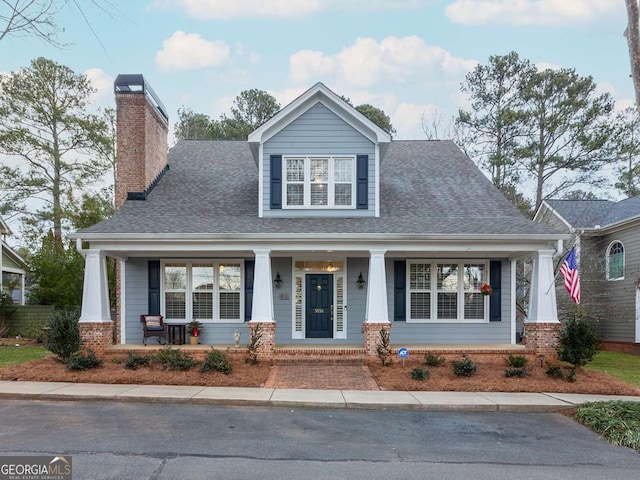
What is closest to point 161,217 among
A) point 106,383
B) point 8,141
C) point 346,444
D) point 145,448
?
point 106,383

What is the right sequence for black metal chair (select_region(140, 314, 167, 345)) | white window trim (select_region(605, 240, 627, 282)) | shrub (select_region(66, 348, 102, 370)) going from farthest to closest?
white window trim (select_region(605, 240, 627, 282)) < black metal chair (select_region(140, 314, 167, 345)) < shrub (select_region(66, 348, 102, 370))

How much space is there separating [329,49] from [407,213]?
8.23m

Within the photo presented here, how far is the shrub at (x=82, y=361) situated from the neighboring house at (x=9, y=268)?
12.8m

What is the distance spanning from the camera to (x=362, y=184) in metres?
12.2

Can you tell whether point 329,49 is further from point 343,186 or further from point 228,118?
point 228,118

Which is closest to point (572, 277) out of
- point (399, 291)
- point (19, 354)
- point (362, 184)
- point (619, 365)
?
point (399, 291)

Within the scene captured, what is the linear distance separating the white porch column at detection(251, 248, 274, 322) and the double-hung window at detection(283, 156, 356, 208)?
1993 mm

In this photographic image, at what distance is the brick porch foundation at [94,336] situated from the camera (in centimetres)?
1081

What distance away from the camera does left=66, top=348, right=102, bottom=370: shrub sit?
947 centimetres

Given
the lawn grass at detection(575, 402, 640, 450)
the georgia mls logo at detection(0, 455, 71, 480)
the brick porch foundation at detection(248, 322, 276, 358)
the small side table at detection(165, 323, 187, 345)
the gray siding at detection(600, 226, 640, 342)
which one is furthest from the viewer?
the gray siding at detection(600, 226, 640, 342)

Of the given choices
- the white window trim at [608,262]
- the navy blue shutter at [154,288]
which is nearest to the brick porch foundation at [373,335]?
the navy blue shutter at [154,288]

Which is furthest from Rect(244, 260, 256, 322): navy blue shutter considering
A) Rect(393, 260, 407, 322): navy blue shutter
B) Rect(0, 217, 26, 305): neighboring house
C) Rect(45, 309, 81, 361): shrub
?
Rect(0, 217, 26, 305): neighboring house

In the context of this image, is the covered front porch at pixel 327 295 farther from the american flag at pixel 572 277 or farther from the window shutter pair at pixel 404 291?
the american flag at pixel 572 277

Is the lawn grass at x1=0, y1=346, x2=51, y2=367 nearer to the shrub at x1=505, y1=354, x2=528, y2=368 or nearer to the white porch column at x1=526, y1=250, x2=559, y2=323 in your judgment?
the shrub at x1=505, y1=354, x2=528, y2=368
